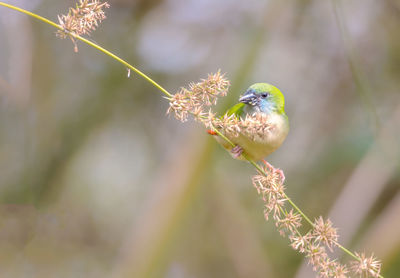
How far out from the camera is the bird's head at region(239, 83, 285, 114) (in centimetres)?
246

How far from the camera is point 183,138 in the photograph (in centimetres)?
370

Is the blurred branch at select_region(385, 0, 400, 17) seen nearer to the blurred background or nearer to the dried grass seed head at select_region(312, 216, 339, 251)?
the blurred background

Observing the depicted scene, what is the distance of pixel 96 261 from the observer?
4664 mm

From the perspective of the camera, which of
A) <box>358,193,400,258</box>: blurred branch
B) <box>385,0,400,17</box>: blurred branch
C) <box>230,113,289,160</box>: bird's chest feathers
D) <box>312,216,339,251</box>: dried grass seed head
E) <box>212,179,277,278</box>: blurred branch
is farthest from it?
<box>212,179,277,278</box>: blurred branch

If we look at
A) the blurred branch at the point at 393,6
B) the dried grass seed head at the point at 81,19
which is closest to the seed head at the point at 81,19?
the dried grass seed head at the point at 81,19

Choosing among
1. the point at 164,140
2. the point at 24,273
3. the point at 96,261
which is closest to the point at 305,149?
the point at 164,140

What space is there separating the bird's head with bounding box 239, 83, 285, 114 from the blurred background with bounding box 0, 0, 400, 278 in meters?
0.99

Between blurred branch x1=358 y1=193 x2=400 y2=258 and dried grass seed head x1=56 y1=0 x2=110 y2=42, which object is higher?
blurred branch x1=358 y1=193 x2=400 y2=258

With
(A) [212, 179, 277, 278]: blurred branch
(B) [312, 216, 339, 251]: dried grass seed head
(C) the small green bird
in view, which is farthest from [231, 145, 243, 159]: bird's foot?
(A) [212, 179, 277, 278]: blurred branch

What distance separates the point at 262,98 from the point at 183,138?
1296 millimetres

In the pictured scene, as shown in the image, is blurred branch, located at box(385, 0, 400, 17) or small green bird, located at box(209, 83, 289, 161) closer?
small green bird, located at box(209, 83, 289, 161)

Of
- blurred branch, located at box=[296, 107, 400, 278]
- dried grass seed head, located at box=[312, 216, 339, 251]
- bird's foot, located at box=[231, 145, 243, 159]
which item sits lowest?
dried grass seed head, located at box=[312, 216, 339, 251]

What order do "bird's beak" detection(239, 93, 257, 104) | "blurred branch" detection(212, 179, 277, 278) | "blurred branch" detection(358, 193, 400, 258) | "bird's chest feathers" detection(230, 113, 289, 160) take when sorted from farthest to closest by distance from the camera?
"blurred branch" detection(212, 179, 277, 278) → "blurred branch" detection(358, 193, 400, 258) → "bird's beak" detection(239, 93, 257, 104) → "bird's chest feathers" detection(230, 113, 289, 160)

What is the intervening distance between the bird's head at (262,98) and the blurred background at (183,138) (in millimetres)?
991
